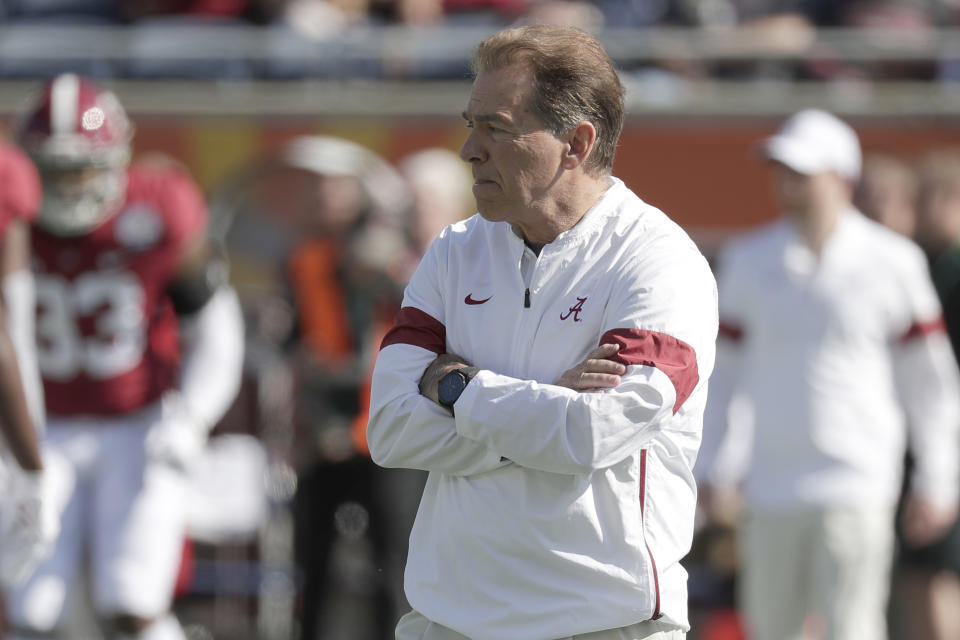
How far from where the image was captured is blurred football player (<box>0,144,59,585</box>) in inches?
204

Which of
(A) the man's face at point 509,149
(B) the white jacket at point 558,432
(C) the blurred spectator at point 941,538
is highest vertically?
(A) the man's face at point 509,149

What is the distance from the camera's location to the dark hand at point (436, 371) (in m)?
3.44

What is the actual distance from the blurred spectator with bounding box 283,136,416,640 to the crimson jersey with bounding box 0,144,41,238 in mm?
1758

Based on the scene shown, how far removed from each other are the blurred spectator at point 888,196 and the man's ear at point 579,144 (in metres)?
4.44

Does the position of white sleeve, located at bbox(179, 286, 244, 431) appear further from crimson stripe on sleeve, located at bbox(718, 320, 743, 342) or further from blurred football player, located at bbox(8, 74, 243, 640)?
crimson stripe on sleeve, located at bbox(718, 320, 743, 342)

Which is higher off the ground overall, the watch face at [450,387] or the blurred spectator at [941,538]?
the watch face at [450,387]

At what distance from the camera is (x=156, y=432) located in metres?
6.06

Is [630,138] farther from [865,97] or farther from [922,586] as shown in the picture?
[922,586]

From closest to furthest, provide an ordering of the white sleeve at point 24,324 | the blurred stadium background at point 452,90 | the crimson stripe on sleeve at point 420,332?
the crimson stripe on sleeve at point 420,332 < the white sleeve at point 24,324 < the blurred stadium background at point 452,90

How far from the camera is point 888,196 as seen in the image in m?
7.66

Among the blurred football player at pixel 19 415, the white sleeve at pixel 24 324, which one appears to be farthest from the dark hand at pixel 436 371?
the white sleeve at pixel 24 324

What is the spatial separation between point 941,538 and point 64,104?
3.98m

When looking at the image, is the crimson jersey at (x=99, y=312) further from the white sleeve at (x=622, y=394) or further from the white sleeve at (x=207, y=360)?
the white sleeve at (x=622, y=394)

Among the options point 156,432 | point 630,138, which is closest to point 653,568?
point 156,432
